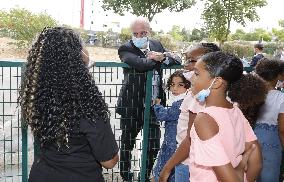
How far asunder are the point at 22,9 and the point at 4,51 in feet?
18.3

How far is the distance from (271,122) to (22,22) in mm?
27379

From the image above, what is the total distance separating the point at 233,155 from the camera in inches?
83.4

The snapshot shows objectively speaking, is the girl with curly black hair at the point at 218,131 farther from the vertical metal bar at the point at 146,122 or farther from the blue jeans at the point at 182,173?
the vertical metal bar at the point at 146,122

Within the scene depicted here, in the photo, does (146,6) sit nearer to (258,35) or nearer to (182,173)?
(258,35)

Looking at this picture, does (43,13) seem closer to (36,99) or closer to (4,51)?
(4,51)

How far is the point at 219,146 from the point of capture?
6.45ft

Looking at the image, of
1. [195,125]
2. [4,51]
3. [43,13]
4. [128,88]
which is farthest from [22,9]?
[195,125]

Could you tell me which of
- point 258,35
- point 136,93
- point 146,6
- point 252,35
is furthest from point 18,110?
point 252,35

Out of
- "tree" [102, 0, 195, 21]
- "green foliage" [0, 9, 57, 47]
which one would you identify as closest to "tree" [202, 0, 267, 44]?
"tree" [102, 0, 195, 21]

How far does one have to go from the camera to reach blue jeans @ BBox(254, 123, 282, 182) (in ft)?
11.2

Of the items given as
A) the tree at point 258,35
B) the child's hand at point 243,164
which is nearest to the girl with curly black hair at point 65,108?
the child's hand at point 243,164

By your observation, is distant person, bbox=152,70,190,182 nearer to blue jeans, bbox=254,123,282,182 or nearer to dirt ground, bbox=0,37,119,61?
blue jeans, bbox=254,123,282,182

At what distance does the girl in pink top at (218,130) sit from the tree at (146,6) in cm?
3369

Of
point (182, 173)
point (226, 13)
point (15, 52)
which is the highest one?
point (226, 13)
